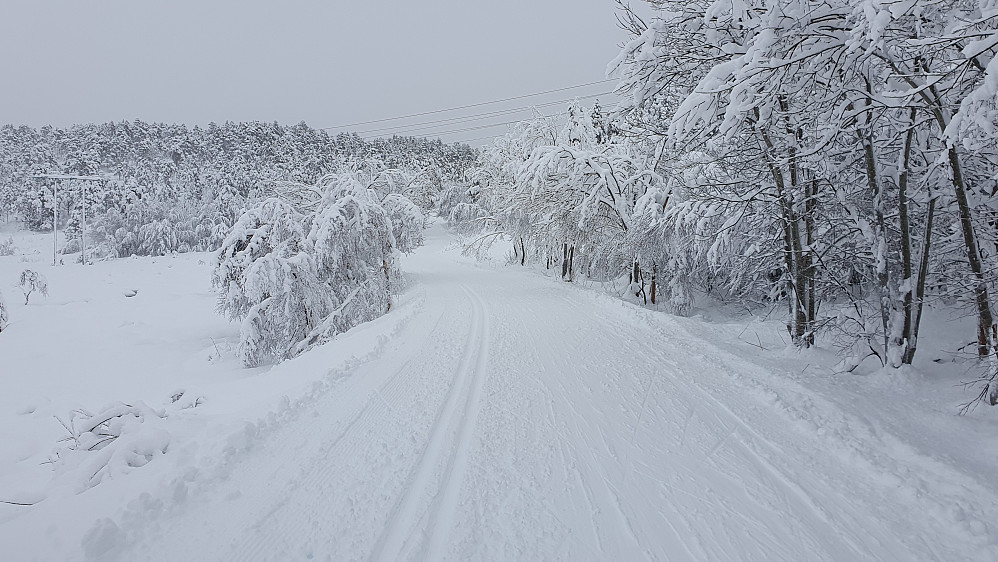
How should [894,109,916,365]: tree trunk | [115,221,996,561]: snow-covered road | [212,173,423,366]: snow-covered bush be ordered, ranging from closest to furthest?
[115,221,996,561]: snow-covered road, [894,109,916,365]: tree trunk, [212,173,423,366]: snow-covered bush

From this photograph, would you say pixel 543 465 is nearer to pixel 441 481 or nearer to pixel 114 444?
pixel 441 481

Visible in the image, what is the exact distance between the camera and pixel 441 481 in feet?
11.8

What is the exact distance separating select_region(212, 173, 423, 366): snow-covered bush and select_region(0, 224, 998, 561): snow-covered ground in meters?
5.67

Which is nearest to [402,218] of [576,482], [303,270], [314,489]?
[303,270]

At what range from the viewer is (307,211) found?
1728 centimetres

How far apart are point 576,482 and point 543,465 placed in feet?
1.21

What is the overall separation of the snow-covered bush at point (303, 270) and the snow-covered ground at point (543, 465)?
223 inches

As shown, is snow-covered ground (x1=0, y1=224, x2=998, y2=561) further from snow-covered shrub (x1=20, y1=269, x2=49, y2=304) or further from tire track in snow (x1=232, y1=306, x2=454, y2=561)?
snow-covered shrub (x1=20, y1=269, x2=49, y2=304)

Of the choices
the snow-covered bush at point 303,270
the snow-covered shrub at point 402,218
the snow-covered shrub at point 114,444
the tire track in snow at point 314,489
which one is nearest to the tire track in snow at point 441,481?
the tire track in snow at point 314,489

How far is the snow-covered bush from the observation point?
533 inches

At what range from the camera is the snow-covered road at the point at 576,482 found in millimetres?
2852

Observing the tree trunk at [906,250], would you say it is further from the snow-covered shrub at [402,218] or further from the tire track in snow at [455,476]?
the snow-covered shrub at [402,218]

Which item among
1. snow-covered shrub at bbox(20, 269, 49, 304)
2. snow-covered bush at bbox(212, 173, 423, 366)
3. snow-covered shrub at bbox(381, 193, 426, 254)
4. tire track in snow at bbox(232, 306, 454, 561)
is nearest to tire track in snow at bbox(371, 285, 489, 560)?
tire track in snow at bbox(232, 306, 454, 561)

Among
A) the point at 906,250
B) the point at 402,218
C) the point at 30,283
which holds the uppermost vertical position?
the point at 402,218
